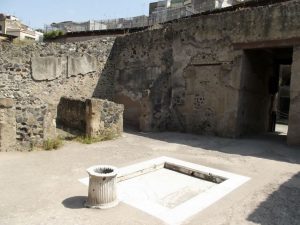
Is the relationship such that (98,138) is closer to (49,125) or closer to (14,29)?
(49,125)

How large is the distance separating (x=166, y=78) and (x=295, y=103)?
14.6 ft

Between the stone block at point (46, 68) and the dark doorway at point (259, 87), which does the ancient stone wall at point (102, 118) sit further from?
the dark doorway at point (259, 87)

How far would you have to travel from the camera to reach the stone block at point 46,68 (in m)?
10.5

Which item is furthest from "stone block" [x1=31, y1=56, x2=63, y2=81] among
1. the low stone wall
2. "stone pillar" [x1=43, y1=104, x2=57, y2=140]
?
"stone pillar" [x1=43, y1=104, x2=57, y2=140]

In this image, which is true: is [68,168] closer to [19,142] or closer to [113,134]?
[19,142]

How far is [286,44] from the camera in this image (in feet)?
26.7

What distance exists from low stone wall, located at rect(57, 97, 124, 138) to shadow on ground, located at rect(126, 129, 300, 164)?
1.22 meters

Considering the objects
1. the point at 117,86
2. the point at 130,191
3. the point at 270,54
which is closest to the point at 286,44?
A: the point at 270,54

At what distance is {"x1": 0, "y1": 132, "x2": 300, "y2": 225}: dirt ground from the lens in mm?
3867

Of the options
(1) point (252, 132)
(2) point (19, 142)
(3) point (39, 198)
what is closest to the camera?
(3) point (39, 198)

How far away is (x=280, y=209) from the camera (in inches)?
166

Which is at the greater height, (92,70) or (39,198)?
(92,70)

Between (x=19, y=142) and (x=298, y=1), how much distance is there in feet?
25.9

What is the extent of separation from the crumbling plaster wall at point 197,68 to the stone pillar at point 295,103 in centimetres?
76
